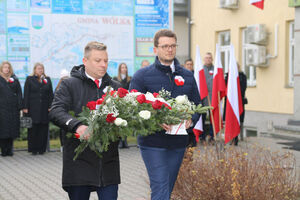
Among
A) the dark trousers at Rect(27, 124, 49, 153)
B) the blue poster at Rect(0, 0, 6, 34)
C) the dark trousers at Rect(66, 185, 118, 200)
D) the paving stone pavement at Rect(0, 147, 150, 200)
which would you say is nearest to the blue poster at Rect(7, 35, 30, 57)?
the blue poster at Rect(0, 0, 6, 34)

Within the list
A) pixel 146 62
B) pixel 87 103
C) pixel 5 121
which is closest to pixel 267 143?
pixel 146 62

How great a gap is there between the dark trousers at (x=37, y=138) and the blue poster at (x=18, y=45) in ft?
5.62

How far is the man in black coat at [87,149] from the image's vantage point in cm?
384

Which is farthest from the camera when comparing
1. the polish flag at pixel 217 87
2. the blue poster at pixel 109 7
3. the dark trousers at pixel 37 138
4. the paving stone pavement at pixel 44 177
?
the blue poster at pixel 109 7

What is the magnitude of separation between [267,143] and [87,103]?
8423 mm

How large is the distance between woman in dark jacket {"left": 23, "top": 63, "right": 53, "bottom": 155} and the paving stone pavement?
1.07 ft

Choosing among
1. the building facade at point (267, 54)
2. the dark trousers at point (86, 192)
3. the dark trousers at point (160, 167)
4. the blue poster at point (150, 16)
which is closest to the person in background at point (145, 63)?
the blue poster at point (150, 16)

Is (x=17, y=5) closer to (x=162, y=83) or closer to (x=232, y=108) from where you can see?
(x=232, y=108)

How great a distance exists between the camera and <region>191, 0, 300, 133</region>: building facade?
15.5m

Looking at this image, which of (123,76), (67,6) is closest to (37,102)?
(123,76)

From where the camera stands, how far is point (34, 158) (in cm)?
1072

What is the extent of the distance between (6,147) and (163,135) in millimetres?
7523

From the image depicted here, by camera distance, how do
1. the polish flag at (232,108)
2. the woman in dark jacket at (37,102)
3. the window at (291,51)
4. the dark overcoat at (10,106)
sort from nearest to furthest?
1. the polish flag at (232,108)
2. the dark overcoat at (10,106)
3. the woman in dark jacket at (37,102)
4. the window at (291,51)

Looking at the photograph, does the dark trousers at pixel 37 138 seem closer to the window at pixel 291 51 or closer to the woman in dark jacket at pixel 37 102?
the woman in dark jacket at pixel 37 102
